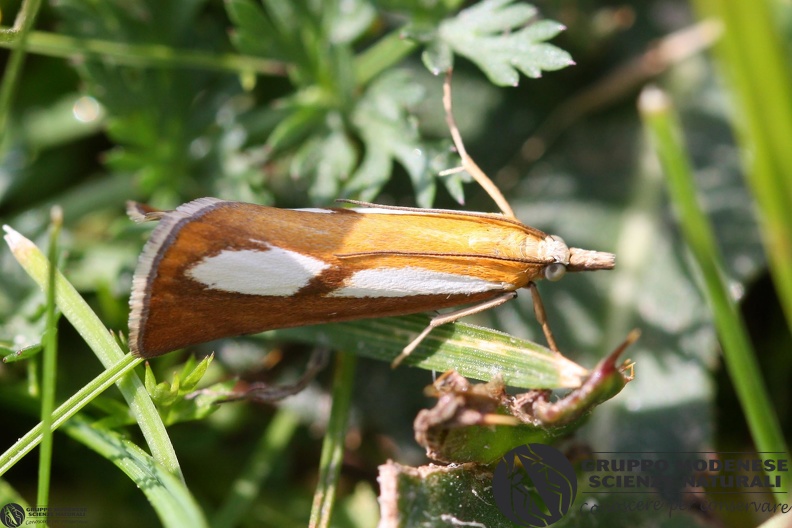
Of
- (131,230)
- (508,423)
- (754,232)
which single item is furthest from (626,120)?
(131,230)

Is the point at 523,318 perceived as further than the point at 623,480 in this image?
Yes

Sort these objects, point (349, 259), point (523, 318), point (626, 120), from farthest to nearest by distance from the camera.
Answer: point (626, 120) < point (523, 318) < point (349, 259)

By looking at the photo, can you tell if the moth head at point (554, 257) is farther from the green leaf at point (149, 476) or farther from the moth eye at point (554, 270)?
the green leaf at point (149, 476)

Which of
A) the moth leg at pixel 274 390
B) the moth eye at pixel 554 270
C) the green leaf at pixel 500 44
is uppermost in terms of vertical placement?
the green leaf at pixel 500 44

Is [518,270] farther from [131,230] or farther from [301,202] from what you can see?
[131,230]

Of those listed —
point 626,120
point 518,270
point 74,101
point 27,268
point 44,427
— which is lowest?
point 44,427
